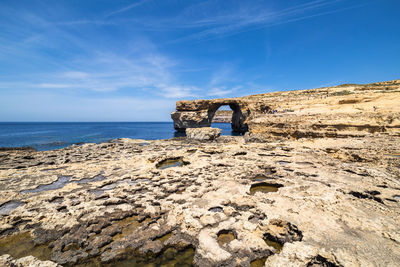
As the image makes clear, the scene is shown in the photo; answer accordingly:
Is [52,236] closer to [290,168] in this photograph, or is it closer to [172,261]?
[172,261]

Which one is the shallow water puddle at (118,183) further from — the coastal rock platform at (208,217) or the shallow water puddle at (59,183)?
the shallow water puddle at (59,183)

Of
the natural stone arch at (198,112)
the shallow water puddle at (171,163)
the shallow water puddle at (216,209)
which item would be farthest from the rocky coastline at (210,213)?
the natural stone arch at (198,112)

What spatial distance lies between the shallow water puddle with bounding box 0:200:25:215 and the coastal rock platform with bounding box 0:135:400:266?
39 millimetres

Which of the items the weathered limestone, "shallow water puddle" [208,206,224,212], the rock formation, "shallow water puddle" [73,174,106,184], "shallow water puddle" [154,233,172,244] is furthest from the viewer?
the rock formation

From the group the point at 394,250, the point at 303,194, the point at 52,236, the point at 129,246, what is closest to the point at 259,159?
the point at 303,194

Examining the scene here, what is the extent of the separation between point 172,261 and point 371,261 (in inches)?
164

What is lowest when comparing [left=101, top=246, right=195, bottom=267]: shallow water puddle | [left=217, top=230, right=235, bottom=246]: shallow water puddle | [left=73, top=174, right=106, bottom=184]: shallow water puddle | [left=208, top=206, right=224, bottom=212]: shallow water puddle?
[left=101, top=246, right=195, bottom=267]: shallow water puddle

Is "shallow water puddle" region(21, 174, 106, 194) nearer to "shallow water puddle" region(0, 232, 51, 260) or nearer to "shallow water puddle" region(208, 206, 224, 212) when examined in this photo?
"shallow water puddle" region(0, 232, 51, 260)

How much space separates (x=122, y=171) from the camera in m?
9.45

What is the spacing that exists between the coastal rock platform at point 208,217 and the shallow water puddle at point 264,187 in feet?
0.13

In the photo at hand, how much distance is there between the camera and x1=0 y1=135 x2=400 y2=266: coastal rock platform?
378cm

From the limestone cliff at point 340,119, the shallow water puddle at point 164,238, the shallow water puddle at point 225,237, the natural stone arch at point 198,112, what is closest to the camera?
the shallow water puddle at point 225,237

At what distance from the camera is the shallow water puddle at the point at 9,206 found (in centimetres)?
561

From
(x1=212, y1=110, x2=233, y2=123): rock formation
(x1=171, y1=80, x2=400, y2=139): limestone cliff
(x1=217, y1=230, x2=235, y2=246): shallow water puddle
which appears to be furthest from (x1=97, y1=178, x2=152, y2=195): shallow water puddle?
(x1=212, y1=110, x2=233, y2=123): rock formation
